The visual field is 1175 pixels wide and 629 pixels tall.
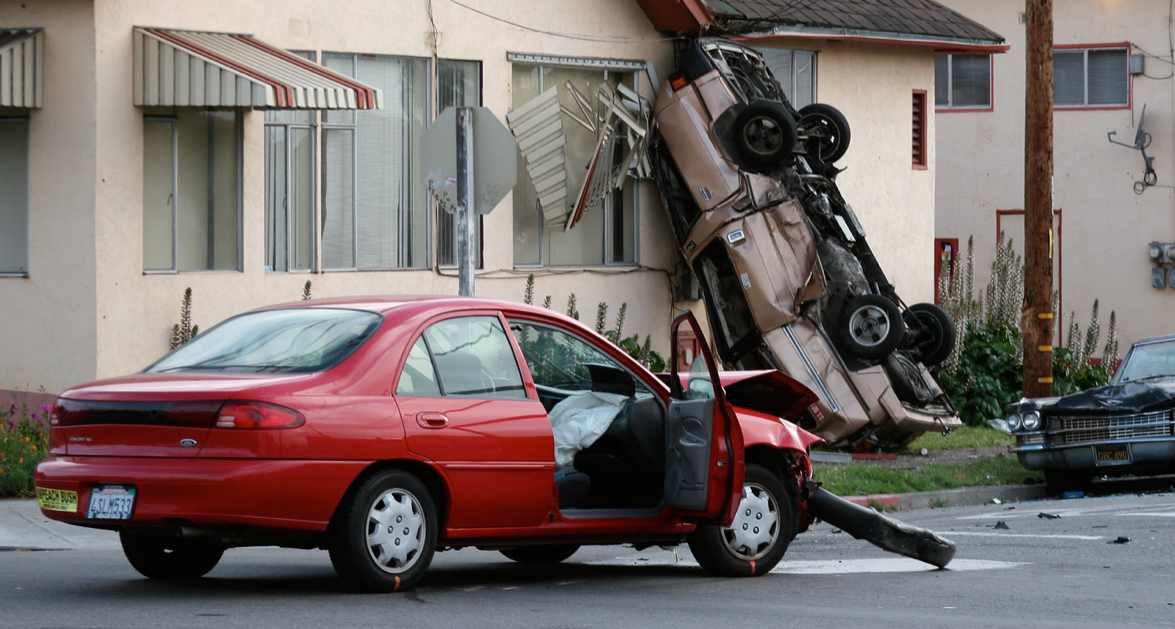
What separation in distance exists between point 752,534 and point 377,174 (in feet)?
28.5

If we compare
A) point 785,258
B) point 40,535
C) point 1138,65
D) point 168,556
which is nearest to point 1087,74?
point 1138,65

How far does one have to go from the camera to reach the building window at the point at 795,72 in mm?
20547

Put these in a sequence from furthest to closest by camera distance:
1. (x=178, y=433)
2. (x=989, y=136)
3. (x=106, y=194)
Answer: (x=989, y=136), (x=106, y=194), (x=178, y=433)

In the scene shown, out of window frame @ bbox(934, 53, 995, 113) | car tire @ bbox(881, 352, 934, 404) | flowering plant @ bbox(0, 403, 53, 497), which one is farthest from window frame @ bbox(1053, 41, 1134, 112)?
flowering plant @ bbox(0, 403, 53, 497)

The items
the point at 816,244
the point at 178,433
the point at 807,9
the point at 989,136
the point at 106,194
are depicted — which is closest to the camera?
the point at 178,433

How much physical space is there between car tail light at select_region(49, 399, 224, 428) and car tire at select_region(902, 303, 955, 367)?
12.2 m

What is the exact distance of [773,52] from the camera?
20.5 meters

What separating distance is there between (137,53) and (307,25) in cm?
199

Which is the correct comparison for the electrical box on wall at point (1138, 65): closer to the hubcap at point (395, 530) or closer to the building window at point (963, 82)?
the building window at point (963, 82)

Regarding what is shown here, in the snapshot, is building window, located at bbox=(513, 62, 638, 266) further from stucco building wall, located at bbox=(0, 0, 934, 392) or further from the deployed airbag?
the deployed airbag

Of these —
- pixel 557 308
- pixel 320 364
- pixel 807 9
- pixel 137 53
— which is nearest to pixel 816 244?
pixel 557 308

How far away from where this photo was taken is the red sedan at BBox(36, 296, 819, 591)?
24.3ft

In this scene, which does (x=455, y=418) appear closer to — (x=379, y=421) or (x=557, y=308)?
(x=379, y=421)

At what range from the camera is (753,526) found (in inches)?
357
